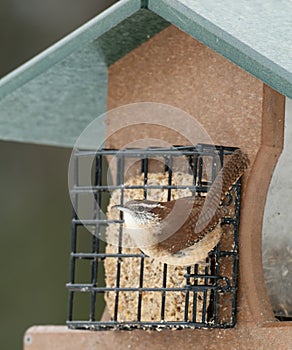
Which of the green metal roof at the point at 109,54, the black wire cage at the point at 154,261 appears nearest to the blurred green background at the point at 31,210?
the green metal roof at the point at 109,54

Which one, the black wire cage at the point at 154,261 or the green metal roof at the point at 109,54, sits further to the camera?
the black wire cage at the point at 154,261

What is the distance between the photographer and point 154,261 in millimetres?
3545

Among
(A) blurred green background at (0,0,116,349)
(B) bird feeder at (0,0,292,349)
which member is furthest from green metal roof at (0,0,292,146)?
(A) blurred green background at (0,0,116,349)

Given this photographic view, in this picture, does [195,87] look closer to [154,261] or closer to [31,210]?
[154,261]

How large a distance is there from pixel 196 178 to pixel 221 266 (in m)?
0.28

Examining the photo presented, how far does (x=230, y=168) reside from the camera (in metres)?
3.33

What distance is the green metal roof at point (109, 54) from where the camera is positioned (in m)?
3.08

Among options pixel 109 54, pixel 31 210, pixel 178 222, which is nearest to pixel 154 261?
pixel 178 222

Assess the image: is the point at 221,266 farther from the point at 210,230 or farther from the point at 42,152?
the point at 42,152

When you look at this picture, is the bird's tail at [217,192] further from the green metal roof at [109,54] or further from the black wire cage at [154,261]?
the green metal roof at [109,54]

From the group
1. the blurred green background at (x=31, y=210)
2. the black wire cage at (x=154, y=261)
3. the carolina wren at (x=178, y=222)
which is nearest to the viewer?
the carolina wren at (x=178, y=222)

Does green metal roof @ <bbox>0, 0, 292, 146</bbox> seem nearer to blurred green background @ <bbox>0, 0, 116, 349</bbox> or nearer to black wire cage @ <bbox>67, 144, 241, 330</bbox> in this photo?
black wire cage @ <bbox>67, 144, 241, 330</bbox>

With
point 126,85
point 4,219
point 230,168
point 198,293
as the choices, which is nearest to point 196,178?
point 230,168

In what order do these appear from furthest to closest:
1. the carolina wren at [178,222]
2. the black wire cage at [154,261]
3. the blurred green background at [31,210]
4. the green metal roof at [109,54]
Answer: the blurred green background at [31,210]
the black wire cage at [154,261]
the carolina wren at [178,222]
the green metal roof at [109,54]
